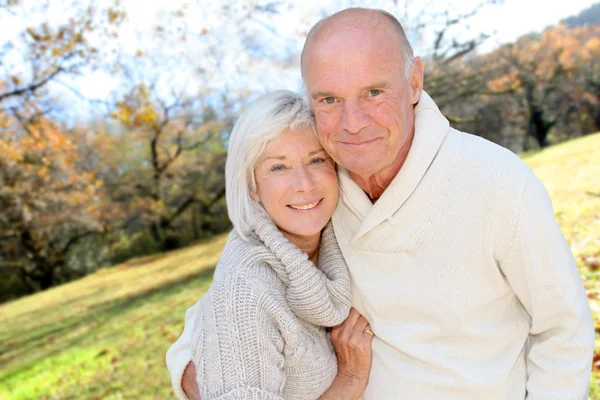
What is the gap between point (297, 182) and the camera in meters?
2.11

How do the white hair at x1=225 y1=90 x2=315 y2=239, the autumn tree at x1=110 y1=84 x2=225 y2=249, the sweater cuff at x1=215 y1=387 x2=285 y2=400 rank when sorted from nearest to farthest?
the sweater cuff at x1=215 y1=387 x2=285 y2=400
the white hair at x1=225 y1=90 x2=315 y2=239
the autumn tree at x1=110 y1=84 x2=225 y2=249

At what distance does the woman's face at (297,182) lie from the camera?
6.95 ft

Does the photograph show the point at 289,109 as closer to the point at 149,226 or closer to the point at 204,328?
the point at 204,328

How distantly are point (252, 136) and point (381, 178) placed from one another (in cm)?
55

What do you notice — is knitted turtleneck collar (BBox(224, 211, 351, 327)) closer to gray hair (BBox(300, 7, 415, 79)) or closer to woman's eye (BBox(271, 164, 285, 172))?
woman's eye (BBox(271, 164, 285, 172))

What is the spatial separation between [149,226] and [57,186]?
6.45 metres

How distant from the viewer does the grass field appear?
21.6ft

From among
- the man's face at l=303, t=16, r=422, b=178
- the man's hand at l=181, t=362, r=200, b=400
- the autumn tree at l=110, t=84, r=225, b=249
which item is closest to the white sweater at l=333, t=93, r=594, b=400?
the man's face at l=303, t=16, r=422, b=178

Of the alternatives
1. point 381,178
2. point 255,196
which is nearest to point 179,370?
point 255,196

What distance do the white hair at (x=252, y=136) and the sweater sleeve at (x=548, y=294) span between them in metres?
0.89

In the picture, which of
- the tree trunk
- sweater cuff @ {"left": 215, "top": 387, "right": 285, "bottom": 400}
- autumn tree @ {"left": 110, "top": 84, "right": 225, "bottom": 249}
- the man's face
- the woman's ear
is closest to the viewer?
sweater cuff @ {"left": 215, "top": 387, "right": 285, "bottom": 400}

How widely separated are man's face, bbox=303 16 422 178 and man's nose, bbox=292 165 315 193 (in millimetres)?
187

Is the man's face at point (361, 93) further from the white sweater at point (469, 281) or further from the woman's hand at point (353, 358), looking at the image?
the woman's hand at point (353, 358)

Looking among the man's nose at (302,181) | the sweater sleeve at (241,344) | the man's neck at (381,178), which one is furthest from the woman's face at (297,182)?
the sweater sleeve at (241,344)
